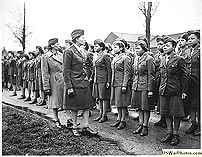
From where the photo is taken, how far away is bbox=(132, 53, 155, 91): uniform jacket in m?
3.14

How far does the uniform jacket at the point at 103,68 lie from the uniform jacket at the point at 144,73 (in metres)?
0.56

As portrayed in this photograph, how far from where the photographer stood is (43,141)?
9.78 ft

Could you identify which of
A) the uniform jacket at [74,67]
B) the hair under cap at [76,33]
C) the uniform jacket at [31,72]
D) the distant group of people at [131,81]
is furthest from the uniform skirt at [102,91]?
the uniform jacket at [31,72]

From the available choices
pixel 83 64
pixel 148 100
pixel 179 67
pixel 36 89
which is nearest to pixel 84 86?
pixel 83 64

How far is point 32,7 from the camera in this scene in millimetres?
3156

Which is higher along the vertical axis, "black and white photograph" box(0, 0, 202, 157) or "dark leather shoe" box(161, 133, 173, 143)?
"black and white photograph" box(0, 0, 202, 157)

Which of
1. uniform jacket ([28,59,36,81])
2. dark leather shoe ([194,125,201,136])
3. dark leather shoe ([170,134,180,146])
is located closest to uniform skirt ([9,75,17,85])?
uniform jacket ([28,59,36,81])

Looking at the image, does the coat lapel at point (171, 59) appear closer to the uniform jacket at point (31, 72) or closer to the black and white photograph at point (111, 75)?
the black and white photograph at point (111, 75)

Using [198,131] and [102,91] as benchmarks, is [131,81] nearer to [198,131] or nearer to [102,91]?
[102,91]

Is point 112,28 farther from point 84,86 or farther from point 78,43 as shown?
point 84,86

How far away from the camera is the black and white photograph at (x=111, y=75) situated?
288cm

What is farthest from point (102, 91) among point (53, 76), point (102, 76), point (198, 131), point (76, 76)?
point (198, 131)

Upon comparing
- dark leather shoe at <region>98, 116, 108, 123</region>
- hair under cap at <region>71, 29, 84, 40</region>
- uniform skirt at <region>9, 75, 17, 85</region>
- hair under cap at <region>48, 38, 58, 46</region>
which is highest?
hair under cap at <region>71, 29, 84, 40</region>

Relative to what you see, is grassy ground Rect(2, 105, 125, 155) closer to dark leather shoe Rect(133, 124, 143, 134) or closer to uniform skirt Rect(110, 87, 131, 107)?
dark leather shoe Rect(133, 124, 143, 134)
